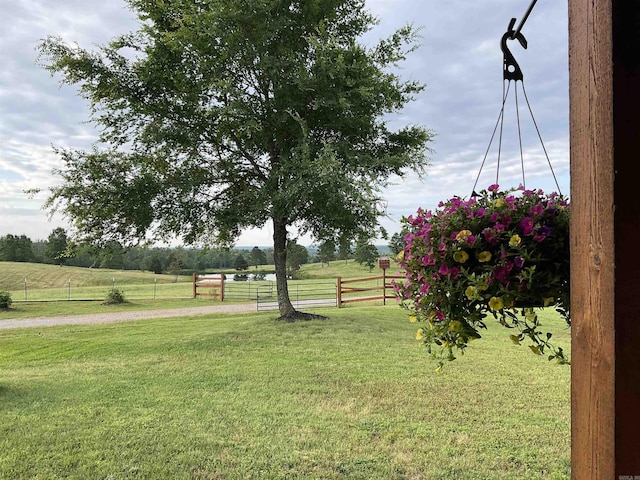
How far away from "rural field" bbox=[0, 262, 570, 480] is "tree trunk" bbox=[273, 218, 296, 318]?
2521 mm

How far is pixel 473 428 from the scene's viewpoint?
3.37 metres

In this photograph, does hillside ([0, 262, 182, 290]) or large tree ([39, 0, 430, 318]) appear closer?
large tree ([39, 0, 430, 318])

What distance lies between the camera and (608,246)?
78cm

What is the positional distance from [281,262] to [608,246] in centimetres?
912

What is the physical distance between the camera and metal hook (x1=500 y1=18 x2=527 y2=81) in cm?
162

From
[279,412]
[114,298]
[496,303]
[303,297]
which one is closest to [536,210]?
[496,303]

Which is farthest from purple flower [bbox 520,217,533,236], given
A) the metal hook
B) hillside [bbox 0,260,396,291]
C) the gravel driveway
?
hillside [bbox 0,260,396,291]

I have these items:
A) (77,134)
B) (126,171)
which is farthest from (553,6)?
(77,134)

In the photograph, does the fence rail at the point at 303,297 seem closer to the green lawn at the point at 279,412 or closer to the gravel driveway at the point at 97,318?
the gravel driveway at the point at 97,318

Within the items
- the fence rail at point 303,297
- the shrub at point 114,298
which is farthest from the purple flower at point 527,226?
the shrub at point 114,298

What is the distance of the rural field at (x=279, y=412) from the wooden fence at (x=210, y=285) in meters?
9.89

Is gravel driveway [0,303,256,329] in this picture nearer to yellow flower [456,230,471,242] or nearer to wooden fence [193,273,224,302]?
wooden fence [193,273,224,302]

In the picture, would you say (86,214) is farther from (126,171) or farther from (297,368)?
(297,368)

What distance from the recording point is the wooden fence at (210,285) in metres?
17.0
